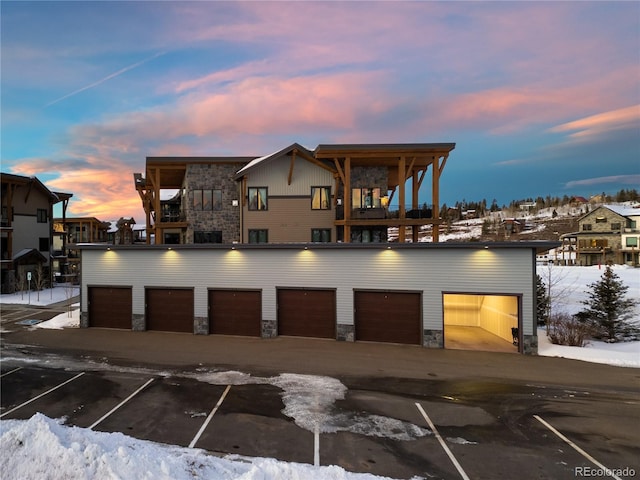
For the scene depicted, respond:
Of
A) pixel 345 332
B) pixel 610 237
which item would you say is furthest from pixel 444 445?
pixel 610 237

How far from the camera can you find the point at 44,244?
3988 cm

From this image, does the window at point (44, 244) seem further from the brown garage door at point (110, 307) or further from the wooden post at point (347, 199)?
the wooden post at point (347, 199)

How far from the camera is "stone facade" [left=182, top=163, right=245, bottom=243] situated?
26.6m

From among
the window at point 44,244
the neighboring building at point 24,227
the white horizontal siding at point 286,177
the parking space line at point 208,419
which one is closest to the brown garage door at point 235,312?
the parking space line at point 208,419

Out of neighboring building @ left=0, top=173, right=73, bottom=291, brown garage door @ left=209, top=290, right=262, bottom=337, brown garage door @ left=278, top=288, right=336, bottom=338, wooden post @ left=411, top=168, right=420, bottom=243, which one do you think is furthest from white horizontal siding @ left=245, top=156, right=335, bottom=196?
neighboring building @ left=0, top=173, right=73, bottom=291

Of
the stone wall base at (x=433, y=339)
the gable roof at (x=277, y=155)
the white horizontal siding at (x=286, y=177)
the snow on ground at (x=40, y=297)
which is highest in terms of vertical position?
the gable roof at (x=277, y=155)

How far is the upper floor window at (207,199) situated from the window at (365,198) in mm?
10618

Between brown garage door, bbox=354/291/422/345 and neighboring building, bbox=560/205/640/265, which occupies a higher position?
neighboring building, bbox=560/205/640/265

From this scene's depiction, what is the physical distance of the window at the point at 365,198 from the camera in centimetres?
2623

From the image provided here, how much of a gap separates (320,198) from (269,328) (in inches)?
439

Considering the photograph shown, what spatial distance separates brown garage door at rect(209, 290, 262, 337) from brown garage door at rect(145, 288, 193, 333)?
1.41m

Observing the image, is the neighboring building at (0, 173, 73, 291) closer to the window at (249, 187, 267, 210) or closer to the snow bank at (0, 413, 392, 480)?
the window at (249, 187, 267, 210)

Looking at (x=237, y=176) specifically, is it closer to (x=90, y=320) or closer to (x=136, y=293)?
(x=136, y=293)

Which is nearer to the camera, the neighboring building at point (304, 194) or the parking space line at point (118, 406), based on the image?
Answer: the parking space line at point (118, 406)
